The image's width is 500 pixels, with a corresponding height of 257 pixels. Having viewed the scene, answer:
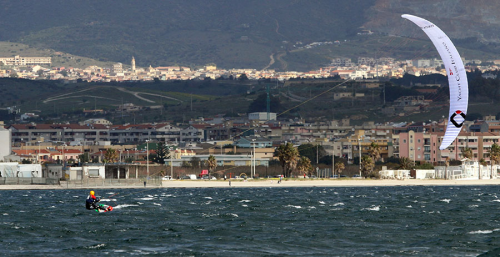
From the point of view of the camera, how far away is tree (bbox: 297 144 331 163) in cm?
→ 13825

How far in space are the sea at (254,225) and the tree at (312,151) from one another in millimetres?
64481

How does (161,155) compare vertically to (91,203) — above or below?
above

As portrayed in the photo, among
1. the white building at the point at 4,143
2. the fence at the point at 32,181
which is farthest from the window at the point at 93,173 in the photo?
the white building at the point at 4,143

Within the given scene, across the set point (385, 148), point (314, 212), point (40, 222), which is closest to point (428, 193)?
point (314, 212)

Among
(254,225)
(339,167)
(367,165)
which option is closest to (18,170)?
(367,165)

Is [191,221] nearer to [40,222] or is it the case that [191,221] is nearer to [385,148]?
[40,222]

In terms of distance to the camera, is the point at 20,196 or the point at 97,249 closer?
the point at 97,249

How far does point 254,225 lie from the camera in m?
48.2

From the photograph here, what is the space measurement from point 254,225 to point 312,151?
93043mm

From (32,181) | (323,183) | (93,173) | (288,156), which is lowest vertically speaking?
(323,183)

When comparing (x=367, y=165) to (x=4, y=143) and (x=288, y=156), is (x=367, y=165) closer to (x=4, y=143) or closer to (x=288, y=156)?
(x=288, y=156)

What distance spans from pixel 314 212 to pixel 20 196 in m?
27.2

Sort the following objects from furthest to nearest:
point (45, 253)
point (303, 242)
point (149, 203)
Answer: point (149, 203) → point (303, 242) → point (45, 253)

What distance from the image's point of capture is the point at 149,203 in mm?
64000
